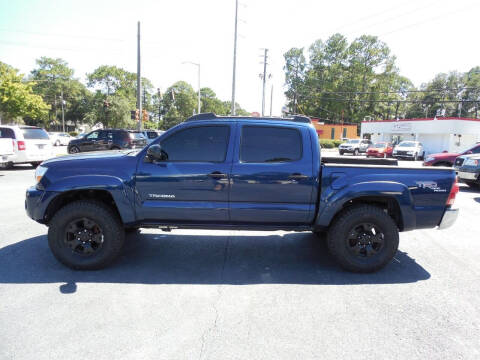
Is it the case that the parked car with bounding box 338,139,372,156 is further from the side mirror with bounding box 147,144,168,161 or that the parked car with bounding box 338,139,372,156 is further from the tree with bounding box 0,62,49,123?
the tree with bounding box 0,62,49,123

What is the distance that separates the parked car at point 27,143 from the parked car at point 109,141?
4.19 metres

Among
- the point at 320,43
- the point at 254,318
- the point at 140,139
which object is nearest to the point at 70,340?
the point at 254,318

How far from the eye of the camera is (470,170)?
11.0 m

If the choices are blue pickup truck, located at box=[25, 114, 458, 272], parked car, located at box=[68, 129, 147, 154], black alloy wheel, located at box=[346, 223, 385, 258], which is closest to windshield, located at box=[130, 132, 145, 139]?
parked car, located at box=[68, 129, 147, 154]

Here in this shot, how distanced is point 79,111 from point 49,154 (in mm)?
73960

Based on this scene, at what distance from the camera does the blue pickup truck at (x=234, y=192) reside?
3938 mm

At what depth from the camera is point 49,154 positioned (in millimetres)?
13805

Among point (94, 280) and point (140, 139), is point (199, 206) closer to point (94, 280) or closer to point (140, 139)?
point (94, 280)

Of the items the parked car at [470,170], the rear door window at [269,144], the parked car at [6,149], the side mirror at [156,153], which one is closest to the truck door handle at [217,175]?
the rear door window at [269,144]

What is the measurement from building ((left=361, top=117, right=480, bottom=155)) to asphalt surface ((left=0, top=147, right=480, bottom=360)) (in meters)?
34.3

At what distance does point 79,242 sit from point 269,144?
2663mm

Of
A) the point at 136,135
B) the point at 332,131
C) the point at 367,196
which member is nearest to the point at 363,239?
the point at 367,196

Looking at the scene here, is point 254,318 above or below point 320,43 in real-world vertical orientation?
below

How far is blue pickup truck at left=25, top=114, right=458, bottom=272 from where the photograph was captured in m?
3.94
